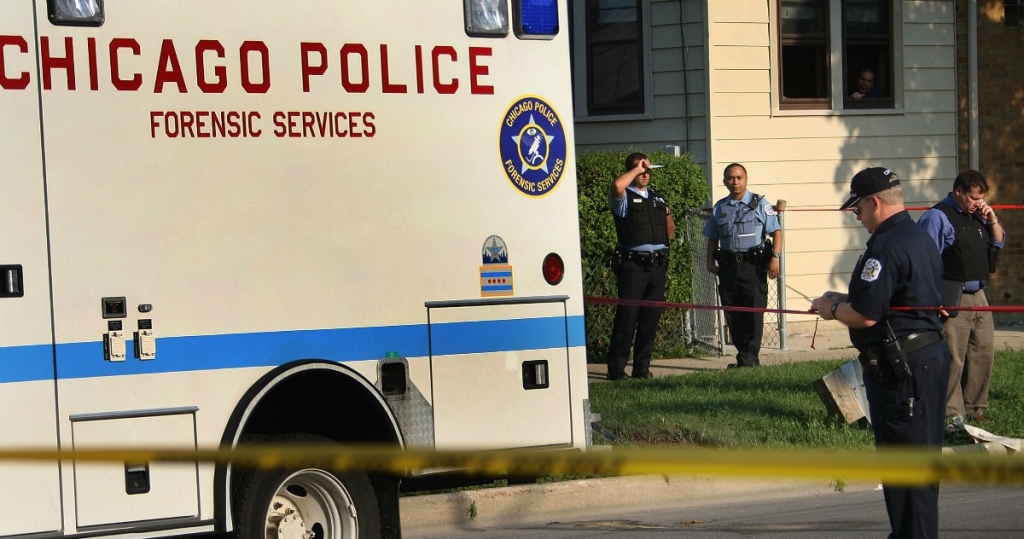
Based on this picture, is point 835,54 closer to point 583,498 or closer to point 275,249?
point 583,498

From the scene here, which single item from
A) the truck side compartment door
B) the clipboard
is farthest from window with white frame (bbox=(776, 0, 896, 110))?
the truck side compartment door

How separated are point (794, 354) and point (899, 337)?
24.9 ft

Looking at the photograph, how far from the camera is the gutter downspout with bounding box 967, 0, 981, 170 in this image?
15.3 m

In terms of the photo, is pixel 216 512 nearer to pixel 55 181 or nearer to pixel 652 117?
pixel 55 181

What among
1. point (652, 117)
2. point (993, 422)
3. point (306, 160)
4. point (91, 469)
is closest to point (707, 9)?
point (652, 117)

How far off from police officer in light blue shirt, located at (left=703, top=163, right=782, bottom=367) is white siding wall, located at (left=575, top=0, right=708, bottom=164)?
2.64 metres

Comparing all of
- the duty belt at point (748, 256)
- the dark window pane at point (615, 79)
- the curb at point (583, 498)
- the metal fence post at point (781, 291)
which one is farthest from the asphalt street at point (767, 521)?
the dark window pane at point (615, 79)

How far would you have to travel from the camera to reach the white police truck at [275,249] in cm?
501

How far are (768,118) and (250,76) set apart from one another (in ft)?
33.0

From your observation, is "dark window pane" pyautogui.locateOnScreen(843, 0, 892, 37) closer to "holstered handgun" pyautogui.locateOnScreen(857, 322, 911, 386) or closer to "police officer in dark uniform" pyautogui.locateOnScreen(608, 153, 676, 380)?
"police officer in dark uniform" pyautogui.locateOnScreen(608, 153, 676, 380)

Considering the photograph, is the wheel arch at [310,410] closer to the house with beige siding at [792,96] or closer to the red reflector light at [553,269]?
the red reflector light at [553,269]

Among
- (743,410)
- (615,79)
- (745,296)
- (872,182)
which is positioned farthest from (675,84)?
(872,182)

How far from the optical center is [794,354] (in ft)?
42.8

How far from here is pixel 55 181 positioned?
5.02m
